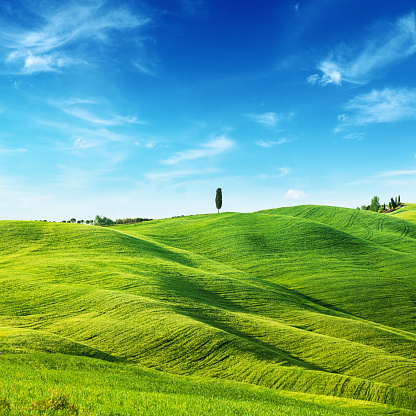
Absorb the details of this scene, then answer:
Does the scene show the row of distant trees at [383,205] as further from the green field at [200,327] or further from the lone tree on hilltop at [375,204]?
the green field at [200,327]

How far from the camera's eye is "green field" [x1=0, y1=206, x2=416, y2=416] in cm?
1305

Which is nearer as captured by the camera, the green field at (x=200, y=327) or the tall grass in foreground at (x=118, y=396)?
the tall grass in foreground at (x=118, y=396)

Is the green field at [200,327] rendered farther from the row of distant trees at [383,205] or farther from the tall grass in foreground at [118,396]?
the row of distant trees at [383,205]

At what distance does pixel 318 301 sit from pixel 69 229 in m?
37.0

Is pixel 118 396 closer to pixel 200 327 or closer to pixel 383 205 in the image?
pixel 200 327

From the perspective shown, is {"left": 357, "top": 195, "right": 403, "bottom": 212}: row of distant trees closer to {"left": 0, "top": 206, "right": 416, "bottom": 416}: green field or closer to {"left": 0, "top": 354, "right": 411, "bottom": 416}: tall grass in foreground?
{"left": 0, "top": 206, "right": 416, "bottom": 416}: green field

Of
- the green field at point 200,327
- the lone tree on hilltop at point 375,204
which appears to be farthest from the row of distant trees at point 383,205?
the green field at point 200,327

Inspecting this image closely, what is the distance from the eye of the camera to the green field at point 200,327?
13.0 m

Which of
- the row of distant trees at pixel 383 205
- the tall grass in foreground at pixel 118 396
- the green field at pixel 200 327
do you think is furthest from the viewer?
the row of distant trees at pixel 383 205

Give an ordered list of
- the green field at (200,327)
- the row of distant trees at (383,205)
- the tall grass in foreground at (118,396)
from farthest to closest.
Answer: the row of distant trees at (383,205) < the green field at (200,327) < the tall grass in foreground at (118,396)

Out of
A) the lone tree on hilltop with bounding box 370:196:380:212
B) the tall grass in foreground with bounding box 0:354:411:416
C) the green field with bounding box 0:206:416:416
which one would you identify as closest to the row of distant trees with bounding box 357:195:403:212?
the lone tree on hilltop with bounding box 370:196:380:212

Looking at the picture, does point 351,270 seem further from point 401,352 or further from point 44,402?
point 44,402

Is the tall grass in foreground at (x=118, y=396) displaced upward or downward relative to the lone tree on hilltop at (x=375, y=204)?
downward

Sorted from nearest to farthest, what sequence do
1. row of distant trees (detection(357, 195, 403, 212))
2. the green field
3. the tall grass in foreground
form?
1. the tall grass in foreground
2. the green field
3. row of distant trees (detection(357, 195, 403, 212))
